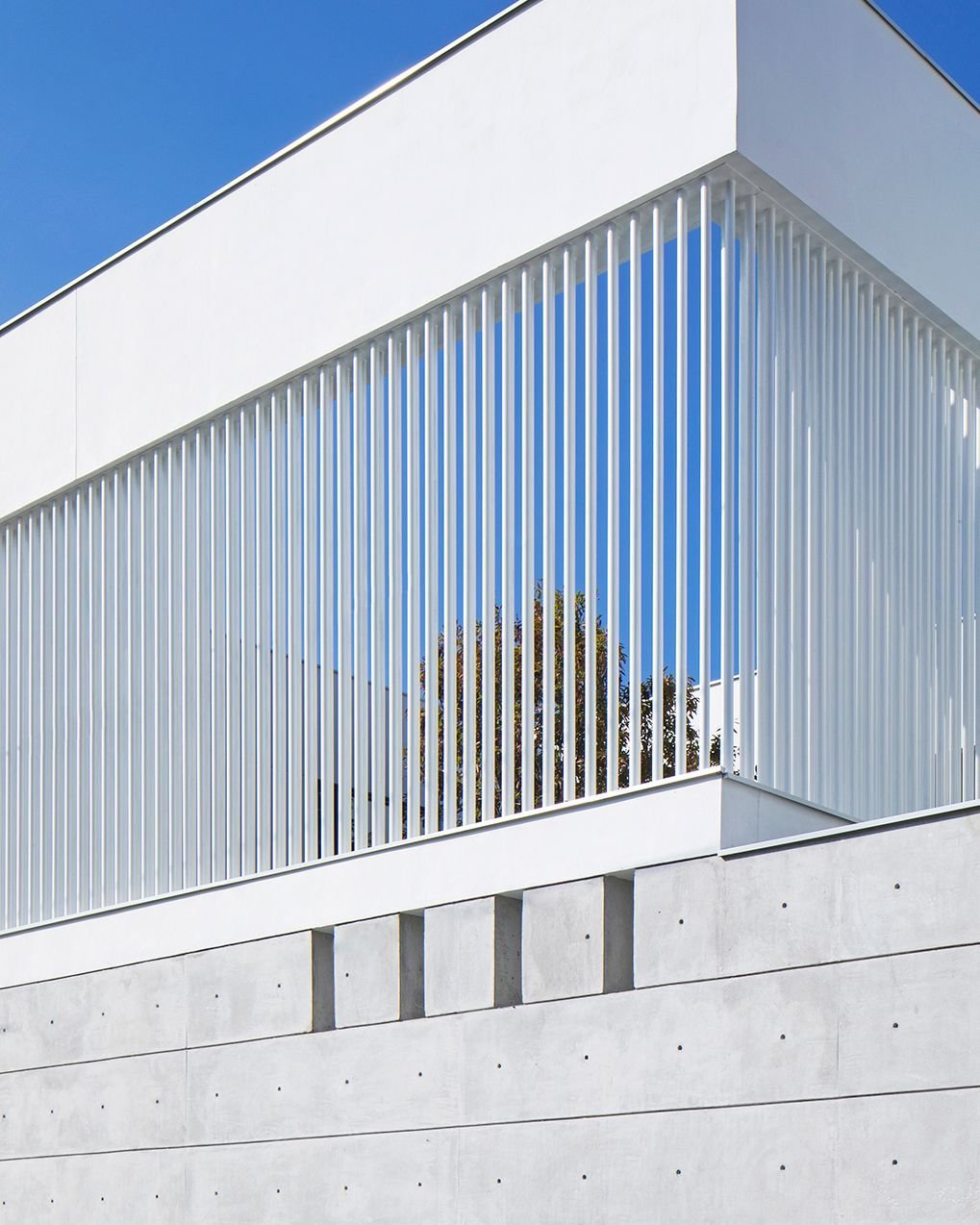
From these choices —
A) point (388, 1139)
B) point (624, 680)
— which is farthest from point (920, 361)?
point (624, 680)

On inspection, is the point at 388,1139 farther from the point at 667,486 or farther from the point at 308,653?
the point at 667,486

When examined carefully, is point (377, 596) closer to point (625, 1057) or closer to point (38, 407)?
point (625, 1057)

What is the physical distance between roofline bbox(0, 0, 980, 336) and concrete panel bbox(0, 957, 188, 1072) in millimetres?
4156

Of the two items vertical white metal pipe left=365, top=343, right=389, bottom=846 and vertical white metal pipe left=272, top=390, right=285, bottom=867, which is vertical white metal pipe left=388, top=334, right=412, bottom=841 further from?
vertical white metal pipe left=272, top=390, right=285, bottom=867

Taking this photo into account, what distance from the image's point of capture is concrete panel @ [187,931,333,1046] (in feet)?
30.0

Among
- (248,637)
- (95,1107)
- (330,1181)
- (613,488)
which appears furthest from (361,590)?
(95,1107)

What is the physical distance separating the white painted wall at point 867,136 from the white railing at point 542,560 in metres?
0.20

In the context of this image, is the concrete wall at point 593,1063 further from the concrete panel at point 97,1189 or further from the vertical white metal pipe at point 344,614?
the vertical white metal pipe at point 344,614

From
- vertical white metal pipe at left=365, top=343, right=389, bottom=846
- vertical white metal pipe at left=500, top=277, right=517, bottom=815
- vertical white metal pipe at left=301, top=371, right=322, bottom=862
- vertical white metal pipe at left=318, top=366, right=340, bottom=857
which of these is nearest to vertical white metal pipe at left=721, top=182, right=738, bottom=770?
vertical white metal pipe at left=500, top=277, right=517, bottom=815

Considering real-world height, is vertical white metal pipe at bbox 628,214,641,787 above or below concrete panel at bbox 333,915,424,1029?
above

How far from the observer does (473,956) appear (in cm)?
841

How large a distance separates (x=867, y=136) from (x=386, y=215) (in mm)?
2390

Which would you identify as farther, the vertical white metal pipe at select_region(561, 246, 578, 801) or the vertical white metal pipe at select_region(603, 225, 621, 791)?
the vertical white metal pipe at select_region(561, 246, 578, 801)

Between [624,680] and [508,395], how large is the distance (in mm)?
10835
